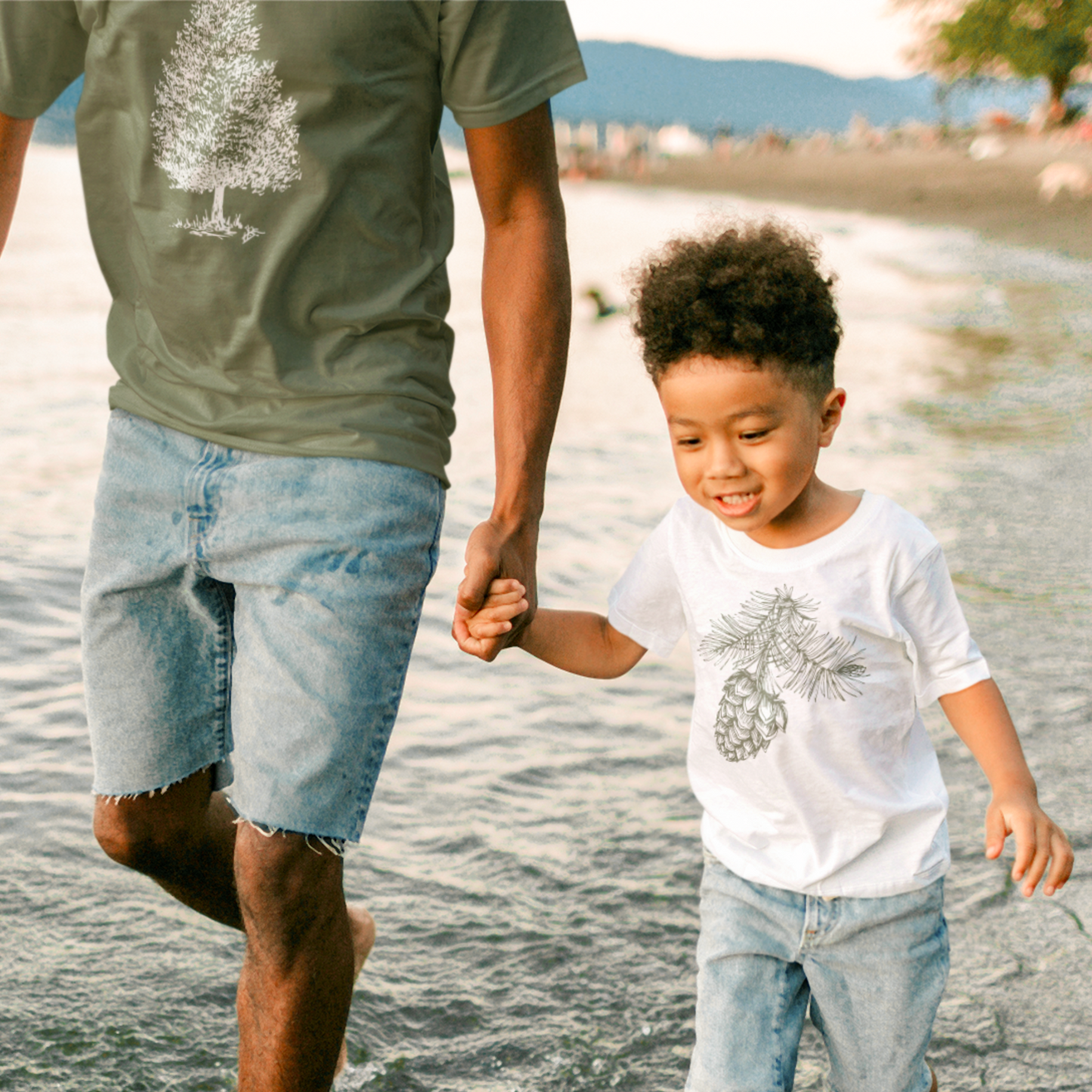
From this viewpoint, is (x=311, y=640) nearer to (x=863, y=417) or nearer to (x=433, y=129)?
(x=433, y=129)

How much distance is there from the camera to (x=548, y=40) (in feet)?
6.48

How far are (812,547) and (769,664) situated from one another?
18 centimetres

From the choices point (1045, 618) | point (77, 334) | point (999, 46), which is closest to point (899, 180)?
point (999, 46)

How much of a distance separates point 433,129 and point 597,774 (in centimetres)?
196

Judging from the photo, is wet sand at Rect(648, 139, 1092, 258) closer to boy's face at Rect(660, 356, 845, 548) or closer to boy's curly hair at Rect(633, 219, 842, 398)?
boy's curly hair at Rect(633, 219, 842, 398)

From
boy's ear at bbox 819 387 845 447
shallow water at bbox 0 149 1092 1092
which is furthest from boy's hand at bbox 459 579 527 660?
shallow water at bbox 0 149 1092 1092

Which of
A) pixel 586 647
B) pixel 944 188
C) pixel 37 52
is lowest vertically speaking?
pixel 586 647

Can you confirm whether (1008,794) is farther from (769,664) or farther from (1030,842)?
(769,664)

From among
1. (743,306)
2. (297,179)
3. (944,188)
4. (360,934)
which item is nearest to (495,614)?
(743,306)

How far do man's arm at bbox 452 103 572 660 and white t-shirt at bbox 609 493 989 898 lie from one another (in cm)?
32

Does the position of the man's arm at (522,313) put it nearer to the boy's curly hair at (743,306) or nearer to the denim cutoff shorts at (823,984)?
the boy's curly hair at (743,306)

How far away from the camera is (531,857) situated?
3.13 m

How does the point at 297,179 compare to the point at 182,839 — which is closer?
the point at 297,179

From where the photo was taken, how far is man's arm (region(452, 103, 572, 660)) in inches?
77.6
